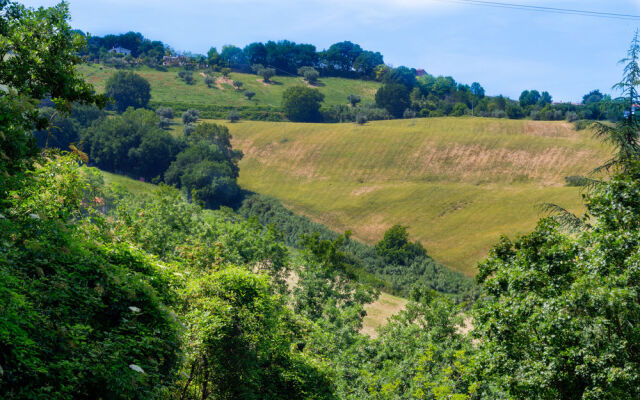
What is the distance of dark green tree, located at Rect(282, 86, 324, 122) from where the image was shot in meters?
190

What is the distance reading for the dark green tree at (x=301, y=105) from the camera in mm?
190125

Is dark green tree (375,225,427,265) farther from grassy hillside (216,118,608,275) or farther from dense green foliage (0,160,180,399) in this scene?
dense green foliage (0,160,180,399)

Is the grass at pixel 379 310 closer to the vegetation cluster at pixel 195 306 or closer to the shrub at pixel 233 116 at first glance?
the vegetation cluster at pixel 195 306

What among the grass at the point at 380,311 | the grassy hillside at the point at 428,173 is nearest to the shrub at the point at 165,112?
the grassy hillside at the point at 428,173

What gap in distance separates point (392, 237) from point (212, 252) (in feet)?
238

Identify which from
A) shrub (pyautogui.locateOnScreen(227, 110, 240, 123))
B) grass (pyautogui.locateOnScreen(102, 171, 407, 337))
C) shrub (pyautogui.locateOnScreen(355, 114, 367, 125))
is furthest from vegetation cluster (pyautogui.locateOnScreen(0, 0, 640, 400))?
shrub (pyautogui.locateOnScreen(227, 110, 240, 123))

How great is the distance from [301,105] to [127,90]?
2288 inches

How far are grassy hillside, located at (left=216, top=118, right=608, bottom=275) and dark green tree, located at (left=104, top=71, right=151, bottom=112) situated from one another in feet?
107

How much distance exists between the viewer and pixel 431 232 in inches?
4313

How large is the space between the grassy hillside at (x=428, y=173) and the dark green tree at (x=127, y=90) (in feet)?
107

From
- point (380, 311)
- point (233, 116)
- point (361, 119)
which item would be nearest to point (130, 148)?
point (233, 116)

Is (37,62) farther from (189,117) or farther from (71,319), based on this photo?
(189,117)

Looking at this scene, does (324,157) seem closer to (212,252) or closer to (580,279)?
(212,252)

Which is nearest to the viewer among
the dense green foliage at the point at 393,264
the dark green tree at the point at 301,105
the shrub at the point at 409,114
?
the dense green foliage at the point at 393,264
